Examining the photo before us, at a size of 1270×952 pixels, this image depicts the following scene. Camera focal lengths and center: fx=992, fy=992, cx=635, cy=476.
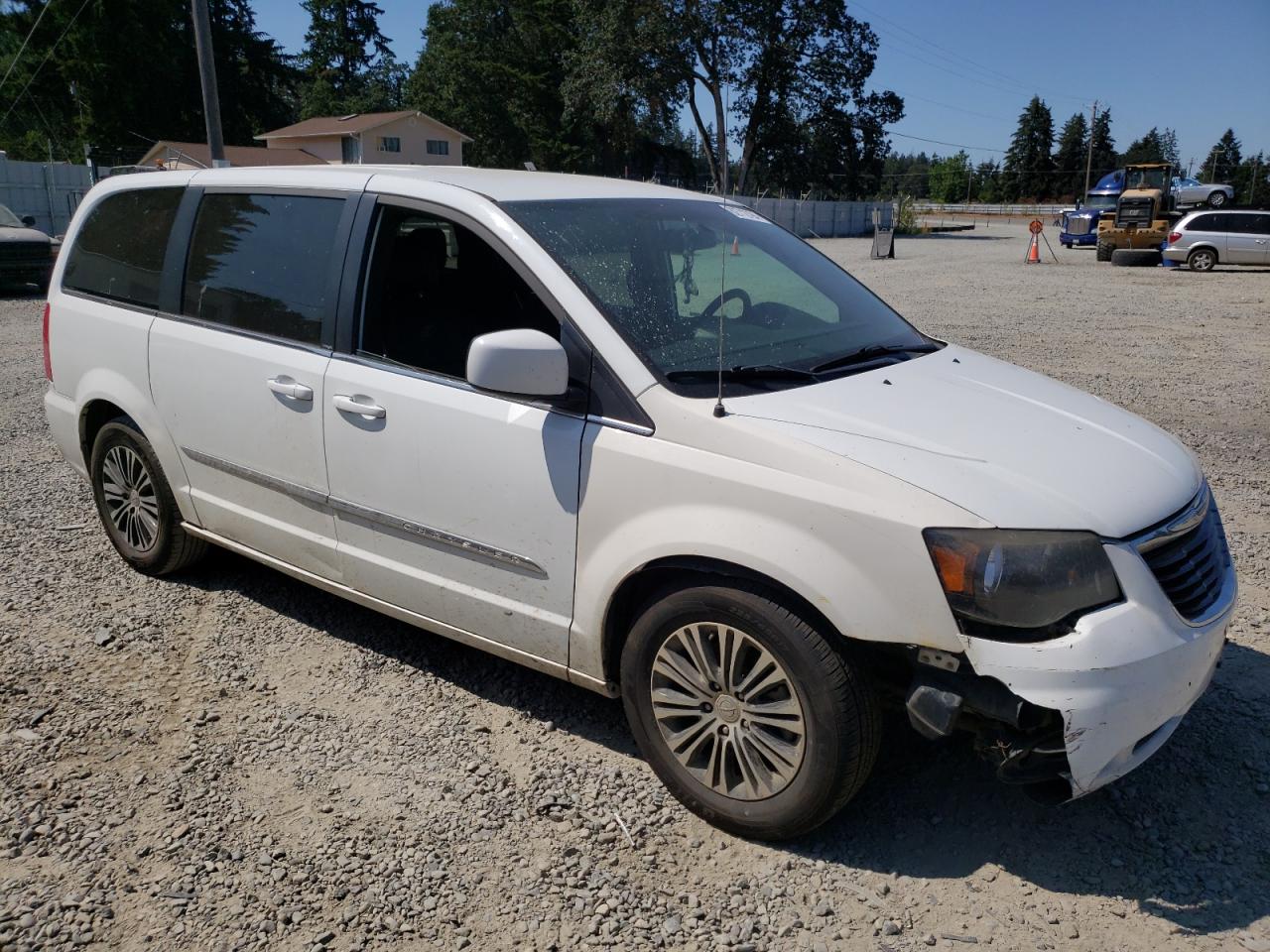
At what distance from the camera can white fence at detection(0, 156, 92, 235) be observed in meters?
29.3

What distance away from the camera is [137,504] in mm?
4750

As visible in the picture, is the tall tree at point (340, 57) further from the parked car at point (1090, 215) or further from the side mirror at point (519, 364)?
the side mirror at point (519, 364)

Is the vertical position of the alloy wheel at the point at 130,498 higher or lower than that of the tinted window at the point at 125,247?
lower

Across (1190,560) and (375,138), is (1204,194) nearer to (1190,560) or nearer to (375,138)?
(375,138)

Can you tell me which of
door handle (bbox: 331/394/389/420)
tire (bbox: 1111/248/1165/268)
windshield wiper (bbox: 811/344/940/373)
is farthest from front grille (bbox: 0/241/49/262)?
tire (bbox: 1111/248/1165/268)

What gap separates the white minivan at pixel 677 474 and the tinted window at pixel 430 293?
13 millimetres

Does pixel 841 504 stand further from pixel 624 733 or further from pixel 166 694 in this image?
pixel 166 694

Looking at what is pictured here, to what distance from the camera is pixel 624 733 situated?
358 cm

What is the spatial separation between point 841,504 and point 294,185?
266 cm

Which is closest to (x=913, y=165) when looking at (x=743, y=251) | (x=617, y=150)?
(x=617, y=150)

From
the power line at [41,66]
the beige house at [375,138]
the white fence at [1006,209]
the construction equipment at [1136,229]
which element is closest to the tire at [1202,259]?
the construction equipment at [1136,229]

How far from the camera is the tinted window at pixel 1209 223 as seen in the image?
24.5m

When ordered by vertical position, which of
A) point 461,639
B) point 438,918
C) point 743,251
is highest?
point 743,251

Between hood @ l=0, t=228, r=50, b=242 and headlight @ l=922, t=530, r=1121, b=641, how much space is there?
761 inches
